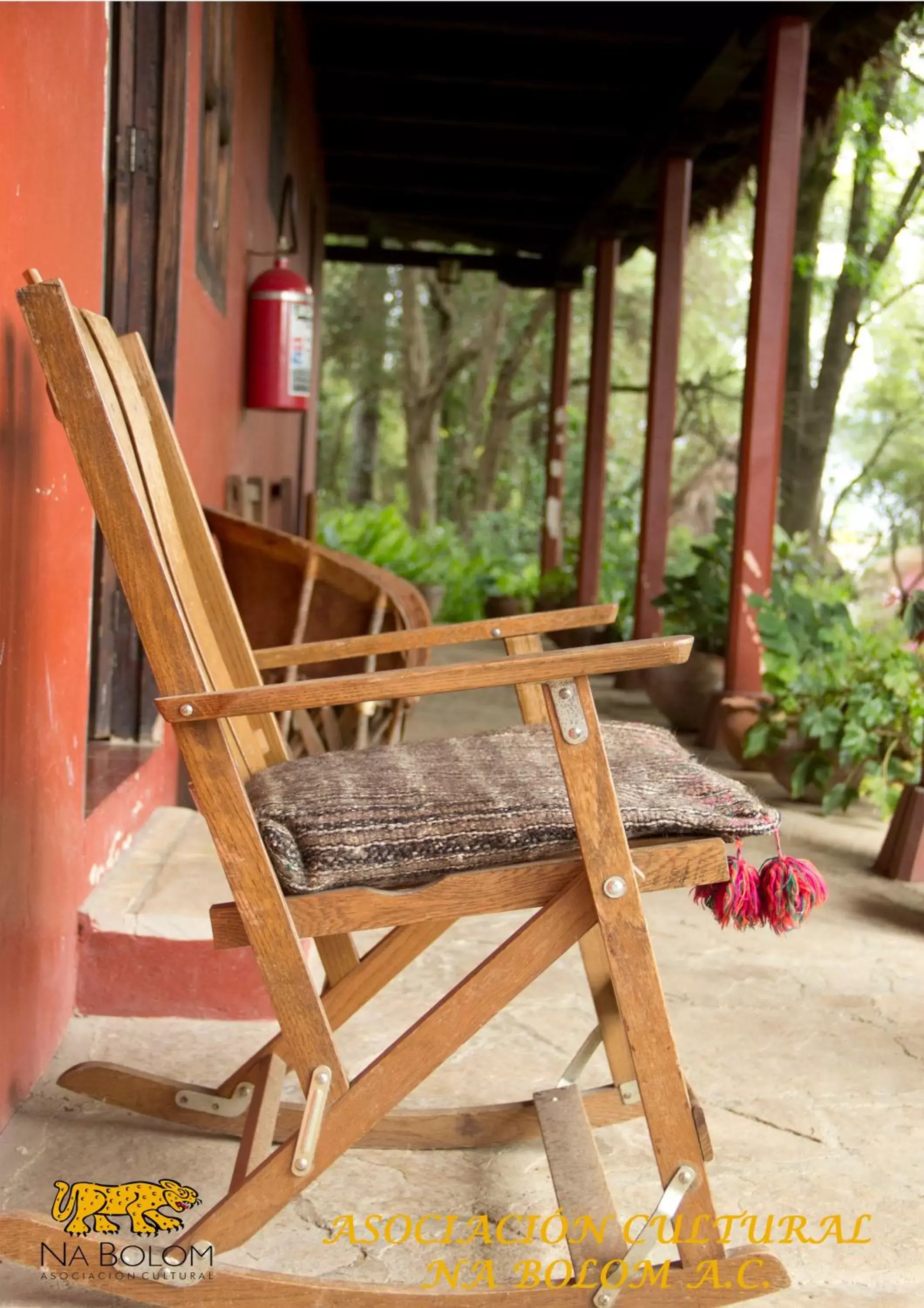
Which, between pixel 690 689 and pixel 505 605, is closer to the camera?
pixel 690 689

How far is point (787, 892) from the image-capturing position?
59.6 inches

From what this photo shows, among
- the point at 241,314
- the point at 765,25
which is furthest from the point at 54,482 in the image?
the point at 765,25

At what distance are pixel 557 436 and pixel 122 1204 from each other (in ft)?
28.5

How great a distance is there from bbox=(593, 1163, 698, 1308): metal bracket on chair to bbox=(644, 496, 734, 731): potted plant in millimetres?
3664

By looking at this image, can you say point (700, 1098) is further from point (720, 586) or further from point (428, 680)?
point (720, 586)

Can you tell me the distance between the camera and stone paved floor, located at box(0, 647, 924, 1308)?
1.62 meters

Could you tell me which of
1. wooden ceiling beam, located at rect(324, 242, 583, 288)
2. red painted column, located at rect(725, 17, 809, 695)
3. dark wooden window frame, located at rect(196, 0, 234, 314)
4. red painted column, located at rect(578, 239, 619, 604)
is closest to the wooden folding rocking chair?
dark wooden window frame, located at rect(196, 0, 234, 314)

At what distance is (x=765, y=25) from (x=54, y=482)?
3.92 metres

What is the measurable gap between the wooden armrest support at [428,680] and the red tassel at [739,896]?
11.5 inches

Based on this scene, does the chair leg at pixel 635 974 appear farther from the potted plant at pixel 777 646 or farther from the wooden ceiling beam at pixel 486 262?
the wooden ceiling beam at pixel 486 262

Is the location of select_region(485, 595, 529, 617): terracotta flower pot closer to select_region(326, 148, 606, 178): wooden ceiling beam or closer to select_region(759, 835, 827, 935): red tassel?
select_region(326, 148, 606, 178): wooden ceiling beam

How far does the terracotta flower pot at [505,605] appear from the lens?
34.1ft

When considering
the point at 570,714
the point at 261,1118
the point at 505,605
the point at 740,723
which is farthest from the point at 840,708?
the point at 505,605

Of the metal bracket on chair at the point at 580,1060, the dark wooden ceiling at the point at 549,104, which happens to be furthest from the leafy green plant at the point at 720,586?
the metal bracket on chair at the point at 580,1060
